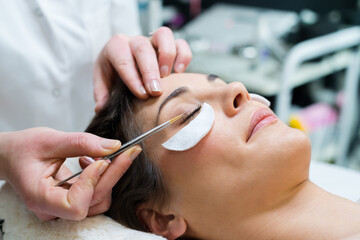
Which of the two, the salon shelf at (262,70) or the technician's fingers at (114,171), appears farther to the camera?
the salon shelf at (262,70)

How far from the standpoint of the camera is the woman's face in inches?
32.4

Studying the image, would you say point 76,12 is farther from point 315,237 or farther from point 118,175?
point 315,237

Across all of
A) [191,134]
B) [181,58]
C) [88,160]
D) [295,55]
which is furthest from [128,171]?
[295,55]

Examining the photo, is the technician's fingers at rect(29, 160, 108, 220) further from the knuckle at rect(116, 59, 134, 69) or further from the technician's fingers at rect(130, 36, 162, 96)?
the knuckle at rect(116, 59, 134, 69)

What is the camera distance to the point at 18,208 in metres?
0.95

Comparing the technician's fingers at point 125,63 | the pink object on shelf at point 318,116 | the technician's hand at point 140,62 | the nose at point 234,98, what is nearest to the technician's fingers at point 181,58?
the technician's hand at point 140,62

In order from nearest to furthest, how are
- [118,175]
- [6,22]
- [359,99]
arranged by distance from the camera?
1. [118,175]
2. [6,22]
3. [359,99]

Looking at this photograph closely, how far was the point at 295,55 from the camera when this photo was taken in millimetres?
1882

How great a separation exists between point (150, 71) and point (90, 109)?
0.54 meters

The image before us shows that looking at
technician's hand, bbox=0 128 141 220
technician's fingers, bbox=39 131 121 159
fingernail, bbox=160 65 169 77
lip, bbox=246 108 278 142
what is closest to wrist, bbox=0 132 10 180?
technician's hand, bbox=0 128 141 220

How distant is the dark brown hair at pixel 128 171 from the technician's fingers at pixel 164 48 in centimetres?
12

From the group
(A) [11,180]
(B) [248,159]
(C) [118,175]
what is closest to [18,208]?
(A) [11,180]

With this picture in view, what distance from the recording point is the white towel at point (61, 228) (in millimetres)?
856

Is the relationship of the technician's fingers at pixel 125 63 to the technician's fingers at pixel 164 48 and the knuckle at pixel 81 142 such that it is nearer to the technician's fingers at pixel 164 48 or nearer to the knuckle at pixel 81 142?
the technician's fingers at pixel 164 48
